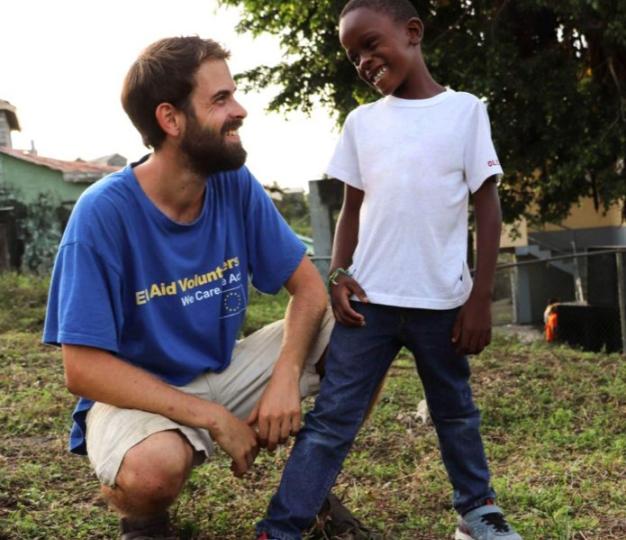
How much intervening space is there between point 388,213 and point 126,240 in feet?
2.68

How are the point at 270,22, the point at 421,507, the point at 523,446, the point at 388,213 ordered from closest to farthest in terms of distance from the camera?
the point at 388,213
the point at 421,507
the point at 523,446
the point at 270,22

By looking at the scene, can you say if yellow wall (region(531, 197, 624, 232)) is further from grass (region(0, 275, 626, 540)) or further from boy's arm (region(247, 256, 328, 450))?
boy's arm (region(247, 256, 328, 450))

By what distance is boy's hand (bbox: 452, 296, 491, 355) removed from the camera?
2.90 metres

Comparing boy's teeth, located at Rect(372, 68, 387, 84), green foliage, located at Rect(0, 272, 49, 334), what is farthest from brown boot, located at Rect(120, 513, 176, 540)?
green foliage, located at Rect(0, 272, 49, 334)

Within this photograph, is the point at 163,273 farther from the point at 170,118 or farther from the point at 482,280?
the point at 482,280

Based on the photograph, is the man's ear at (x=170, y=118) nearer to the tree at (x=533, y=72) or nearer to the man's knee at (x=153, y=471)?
the man's knee at (x=153, y=471)

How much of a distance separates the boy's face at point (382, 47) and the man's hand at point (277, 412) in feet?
3.27

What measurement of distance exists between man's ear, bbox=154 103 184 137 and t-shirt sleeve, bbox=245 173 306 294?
0.39m

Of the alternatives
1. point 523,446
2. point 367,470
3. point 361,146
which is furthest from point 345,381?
point 523,446

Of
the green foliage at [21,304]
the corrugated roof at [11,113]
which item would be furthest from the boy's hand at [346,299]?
the corrugated roof at [11,113]

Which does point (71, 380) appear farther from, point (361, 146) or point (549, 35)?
point (549, 35)

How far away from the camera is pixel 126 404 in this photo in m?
2.80

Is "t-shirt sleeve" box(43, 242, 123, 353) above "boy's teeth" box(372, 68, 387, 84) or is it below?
below

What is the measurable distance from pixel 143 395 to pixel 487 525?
3.90 feet
